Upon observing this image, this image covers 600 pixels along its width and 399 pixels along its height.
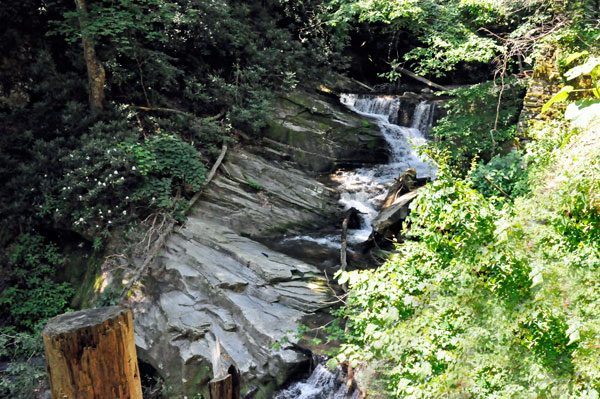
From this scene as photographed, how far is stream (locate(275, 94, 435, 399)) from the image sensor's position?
10.3 m

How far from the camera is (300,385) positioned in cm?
588

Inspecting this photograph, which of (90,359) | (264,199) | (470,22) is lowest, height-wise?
(264,199)

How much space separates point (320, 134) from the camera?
40.8 ft

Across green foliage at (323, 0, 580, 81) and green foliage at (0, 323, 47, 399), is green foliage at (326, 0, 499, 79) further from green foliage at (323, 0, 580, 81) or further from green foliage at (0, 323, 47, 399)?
green foliage at (0, 323, 47, 399)

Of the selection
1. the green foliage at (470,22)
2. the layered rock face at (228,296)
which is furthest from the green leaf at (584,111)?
the green foliage at (470,22)

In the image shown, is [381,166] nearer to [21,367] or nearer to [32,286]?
[32,286]

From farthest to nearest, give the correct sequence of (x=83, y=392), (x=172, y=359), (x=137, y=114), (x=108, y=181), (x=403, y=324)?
1. (x=137, y=114)
2. (x=108, y=181)
3. (x=172, y=359)
4. (x=403, y=324)
5. (x=83, y=392)

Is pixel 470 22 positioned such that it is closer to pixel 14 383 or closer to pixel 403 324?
pixel 403 324

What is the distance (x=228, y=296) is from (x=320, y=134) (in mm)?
6984

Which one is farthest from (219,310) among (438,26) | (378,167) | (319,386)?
(438,26)

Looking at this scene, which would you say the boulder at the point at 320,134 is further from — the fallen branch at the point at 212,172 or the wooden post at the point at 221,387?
the wooden post at the point at 221,387

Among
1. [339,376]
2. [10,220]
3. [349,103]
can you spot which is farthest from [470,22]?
[10,220]

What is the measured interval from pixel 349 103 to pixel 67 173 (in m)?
10.3

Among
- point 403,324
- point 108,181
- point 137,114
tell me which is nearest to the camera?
point 403,324
